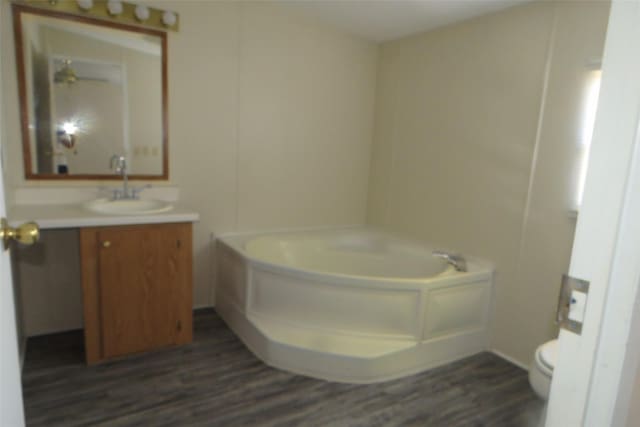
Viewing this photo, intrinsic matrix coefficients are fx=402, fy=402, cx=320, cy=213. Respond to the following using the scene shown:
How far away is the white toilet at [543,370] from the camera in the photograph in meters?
1.71

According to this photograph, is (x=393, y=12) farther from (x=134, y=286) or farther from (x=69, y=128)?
(x=134, y=286)

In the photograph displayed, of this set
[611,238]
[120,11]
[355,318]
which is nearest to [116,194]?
[120,11]

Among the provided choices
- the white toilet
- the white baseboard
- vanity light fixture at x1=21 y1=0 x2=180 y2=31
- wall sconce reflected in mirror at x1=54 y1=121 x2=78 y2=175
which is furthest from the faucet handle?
the white baseboard

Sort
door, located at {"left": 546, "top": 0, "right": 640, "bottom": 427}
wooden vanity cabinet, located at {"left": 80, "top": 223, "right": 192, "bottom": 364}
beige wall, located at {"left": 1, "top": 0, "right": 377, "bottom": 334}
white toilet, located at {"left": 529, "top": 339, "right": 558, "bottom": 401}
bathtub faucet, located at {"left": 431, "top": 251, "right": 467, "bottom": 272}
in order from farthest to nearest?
beige wall, located at {"left": 1, "top": 0, "right": 377, "bottom": 334}, bathtub faucet, located at {"left": 431, "top": 251, "right": 467, "bottom": 272}, wooden vanity cabinet, located at {"left": 80, "top": 223, "right": 192, "bottom": 364}, white toilet, located at {"left": 529, "top": 339, "right": 558, "bottom": 401}, door, located at {"left": 546, "top": 0, "right": 640, "bottom": 427}

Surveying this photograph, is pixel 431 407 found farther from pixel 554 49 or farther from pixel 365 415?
pixel 554 49

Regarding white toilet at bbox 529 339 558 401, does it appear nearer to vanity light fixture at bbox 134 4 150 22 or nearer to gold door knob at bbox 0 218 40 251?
gold door knob at bbox 0 218 40 251

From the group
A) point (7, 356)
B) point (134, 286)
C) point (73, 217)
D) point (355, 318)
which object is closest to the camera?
point (7, 356)

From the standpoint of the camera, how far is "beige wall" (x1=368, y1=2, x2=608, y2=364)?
234 centimetres

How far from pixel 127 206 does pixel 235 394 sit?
4.38 feet

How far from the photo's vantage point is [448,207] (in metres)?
3.04

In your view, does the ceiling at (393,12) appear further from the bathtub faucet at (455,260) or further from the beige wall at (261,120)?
the bathtub faucet at (455,260)

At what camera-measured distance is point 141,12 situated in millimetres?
2568

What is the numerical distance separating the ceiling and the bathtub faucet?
1650 millimetres

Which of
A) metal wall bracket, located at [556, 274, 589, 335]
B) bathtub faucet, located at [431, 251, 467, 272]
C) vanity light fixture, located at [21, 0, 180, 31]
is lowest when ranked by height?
bathtub faucet, located at [431, 251, 467, 272]
